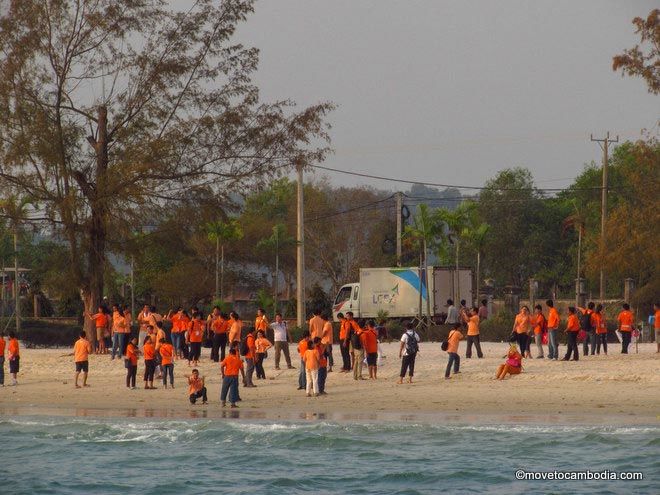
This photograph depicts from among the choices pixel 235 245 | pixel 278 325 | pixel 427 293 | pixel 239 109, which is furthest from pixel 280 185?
pixel 278 325

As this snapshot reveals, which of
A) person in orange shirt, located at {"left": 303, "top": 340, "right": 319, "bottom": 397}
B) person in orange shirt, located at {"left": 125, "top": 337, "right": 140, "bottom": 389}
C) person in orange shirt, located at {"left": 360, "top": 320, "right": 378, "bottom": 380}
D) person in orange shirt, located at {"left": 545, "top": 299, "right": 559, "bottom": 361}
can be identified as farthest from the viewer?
person in orange shirt, located at {"left": 545, "top": 299, "right": 559, "bottom": 361}

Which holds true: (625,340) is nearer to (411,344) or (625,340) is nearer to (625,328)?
(625,328)

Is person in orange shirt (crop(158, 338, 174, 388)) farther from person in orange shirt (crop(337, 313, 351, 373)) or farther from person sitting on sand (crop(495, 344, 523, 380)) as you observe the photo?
person sitting on sand (crop(495, 344, 523, 380))

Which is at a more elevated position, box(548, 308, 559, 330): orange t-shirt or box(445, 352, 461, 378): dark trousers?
box(548, 308, 559, 330): orange t-shirt

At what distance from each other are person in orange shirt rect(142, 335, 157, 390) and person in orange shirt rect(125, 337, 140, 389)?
265 millimetres

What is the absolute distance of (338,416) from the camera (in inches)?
1148

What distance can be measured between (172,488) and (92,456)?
422cm

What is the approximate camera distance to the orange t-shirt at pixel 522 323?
34.4 m

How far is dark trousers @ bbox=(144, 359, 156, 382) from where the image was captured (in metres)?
32.8

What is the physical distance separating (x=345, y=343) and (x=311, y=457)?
6.65m

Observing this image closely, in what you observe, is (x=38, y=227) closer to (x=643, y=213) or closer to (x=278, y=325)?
(x=278, y=325)

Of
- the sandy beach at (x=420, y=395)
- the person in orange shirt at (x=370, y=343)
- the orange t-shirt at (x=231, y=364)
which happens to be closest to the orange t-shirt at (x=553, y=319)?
the sandy beach at (x=420, y=395)

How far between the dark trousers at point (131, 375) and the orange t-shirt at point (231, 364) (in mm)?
5037

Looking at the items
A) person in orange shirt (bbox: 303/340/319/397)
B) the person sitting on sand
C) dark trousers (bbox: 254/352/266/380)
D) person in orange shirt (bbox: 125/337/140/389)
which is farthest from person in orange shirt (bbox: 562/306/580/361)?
person in orange shirt (bbox: 125/337/140/389)
